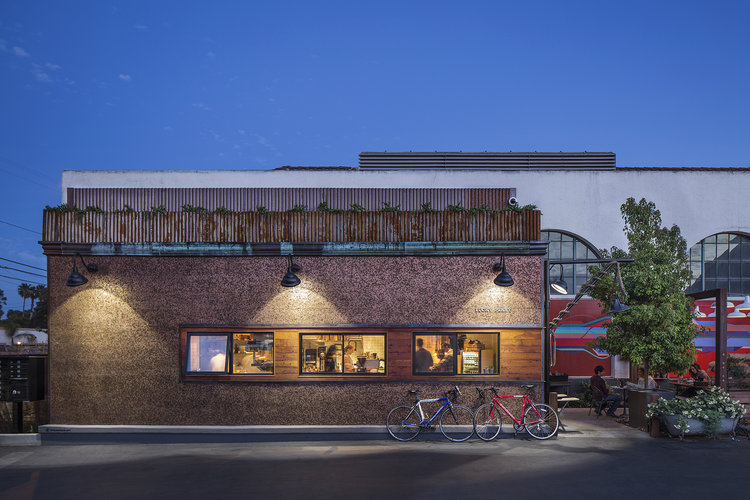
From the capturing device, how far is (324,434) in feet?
38.9

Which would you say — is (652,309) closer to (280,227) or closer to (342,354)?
(342,354)

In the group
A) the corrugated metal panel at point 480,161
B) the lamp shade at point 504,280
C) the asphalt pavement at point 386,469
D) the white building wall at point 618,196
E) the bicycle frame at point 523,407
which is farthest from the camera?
the corrugated metal panel at point 480,161

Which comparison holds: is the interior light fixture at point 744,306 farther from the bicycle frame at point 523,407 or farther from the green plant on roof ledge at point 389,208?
the green plant on roof ledge at point 389,208

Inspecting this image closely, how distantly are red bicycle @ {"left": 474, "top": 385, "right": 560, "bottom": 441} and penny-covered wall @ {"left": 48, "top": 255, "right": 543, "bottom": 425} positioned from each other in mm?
485

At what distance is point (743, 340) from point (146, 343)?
21080 millimetres

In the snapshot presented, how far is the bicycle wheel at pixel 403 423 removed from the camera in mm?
11703

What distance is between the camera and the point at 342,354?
12227 mm

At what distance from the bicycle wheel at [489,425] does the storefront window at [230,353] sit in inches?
198

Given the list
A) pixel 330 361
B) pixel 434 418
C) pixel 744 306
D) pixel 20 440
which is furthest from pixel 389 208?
pixel 744 306

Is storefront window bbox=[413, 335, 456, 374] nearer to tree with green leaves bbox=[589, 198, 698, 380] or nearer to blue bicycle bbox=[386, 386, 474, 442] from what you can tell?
blue bicycle bbox=[386, 386, 474, 442]

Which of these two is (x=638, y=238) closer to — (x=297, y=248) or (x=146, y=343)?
(x=297, y=248)

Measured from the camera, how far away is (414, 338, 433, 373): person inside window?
1219 cm

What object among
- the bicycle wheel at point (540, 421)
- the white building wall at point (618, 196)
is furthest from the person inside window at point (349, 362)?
the white building wall at point (618, 196)

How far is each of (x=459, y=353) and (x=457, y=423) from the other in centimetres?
159
